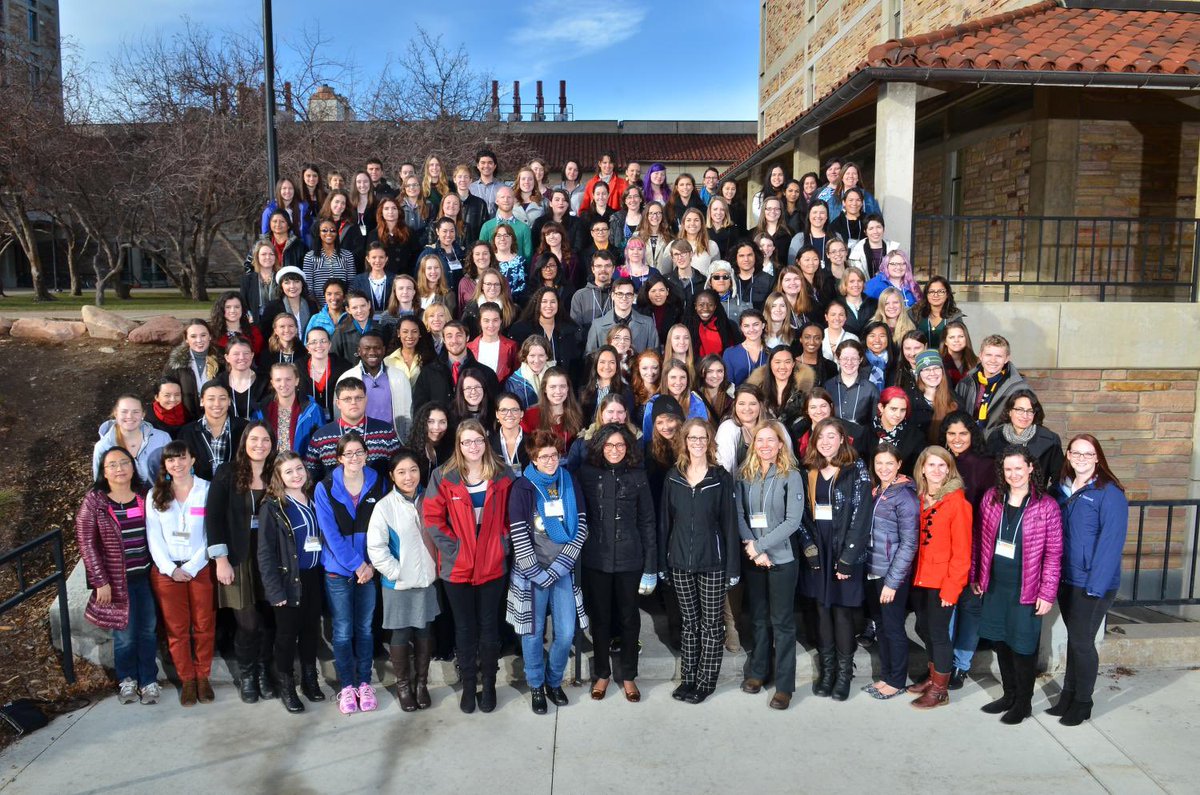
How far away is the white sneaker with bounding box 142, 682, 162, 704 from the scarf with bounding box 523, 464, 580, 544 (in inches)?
101

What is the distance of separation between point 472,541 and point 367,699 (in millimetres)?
1168

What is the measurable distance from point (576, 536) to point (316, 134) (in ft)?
43.2

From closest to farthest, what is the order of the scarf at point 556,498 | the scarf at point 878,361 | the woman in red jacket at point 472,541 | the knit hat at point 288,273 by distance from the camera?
the woman in red jacket at point 472,541 → the scarf at point 556,498 → the scarf at point 878,361 → the knit hat at point 288,273

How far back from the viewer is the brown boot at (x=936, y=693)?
5.07 metres

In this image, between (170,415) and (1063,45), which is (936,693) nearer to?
(170,415)

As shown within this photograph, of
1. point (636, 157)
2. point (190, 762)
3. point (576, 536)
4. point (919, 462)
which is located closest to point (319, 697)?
point (190, 762)

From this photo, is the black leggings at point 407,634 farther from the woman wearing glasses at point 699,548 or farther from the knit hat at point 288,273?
the knit hat at point 288,273

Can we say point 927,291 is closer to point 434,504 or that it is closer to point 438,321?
point 438,321

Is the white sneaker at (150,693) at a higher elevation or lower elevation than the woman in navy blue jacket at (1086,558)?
lower

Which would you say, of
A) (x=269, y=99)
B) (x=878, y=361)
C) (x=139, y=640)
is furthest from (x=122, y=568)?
(x=269, y=99)

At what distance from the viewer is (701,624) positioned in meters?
5.21

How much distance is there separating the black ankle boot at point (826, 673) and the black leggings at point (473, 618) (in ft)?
6.50

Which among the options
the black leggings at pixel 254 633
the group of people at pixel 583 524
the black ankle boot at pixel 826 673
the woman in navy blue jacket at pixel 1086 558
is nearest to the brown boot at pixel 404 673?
the group of people at pixel 583 524

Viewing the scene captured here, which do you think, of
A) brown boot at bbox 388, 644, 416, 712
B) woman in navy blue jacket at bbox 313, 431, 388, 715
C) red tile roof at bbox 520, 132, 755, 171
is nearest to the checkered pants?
brown boot at bbox 388, 644, 416, 712
